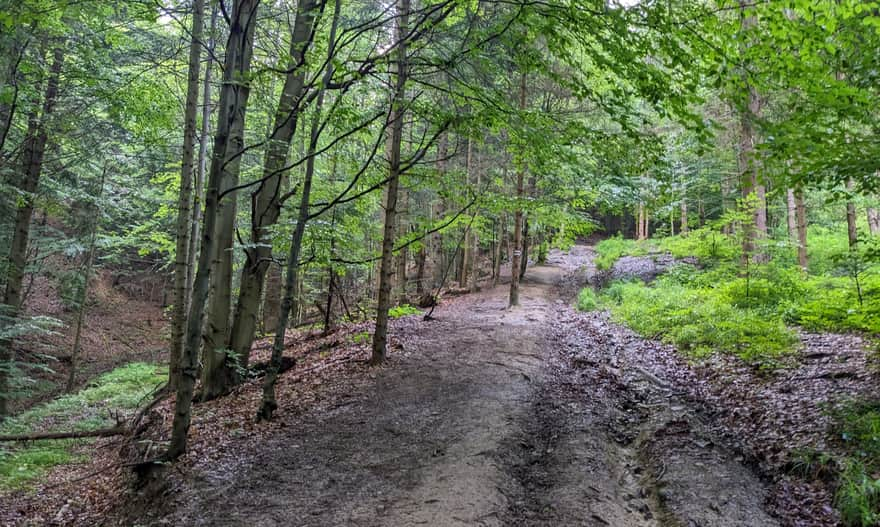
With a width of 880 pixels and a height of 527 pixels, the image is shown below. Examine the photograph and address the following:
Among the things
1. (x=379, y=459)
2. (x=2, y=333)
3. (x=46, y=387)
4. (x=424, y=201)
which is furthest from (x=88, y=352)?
(x=379, y=459)

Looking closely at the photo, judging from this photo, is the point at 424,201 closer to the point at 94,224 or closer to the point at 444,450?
the point at 94,224

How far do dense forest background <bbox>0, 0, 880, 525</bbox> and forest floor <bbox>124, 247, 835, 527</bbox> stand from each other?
857 millimetres

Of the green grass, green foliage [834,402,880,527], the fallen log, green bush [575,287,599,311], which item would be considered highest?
green bush [575,287,599,311]

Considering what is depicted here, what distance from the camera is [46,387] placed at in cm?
1492

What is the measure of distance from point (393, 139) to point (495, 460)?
598cm

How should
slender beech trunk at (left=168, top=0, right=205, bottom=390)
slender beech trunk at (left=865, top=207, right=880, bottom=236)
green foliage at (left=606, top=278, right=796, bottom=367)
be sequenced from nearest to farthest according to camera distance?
green foliage at (left=606, top=278, right=796, bottom=367) < slender beech trunk at (left=168, top=0, right=205, bottom=390) < slender beech trunk at (left=865, top=207, right=880, bottom=236)

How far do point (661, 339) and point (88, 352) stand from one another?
2207 centimetres

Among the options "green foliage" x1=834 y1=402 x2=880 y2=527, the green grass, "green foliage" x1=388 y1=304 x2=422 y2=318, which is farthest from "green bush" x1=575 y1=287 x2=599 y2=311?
the green grass

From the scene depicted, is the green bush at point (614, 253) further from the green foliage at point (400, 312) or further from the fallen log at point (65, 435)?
the fallen log at point (65, 435)

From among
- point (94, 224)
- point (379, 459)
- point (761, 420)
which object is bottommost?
point (379, 459)

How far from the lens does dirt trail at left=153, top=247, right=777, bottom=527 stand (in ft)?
15.0

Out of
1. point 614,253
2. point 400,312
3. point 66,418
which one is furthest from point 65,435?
point 614,253

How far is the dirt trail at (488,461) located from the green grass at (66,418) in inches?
182

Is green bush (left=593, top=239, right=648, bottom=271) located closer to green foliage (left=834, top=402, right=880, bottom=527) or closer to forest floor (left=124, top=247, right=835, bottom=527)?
forest floor (left=124, top=247, right=835, bottom=527)
